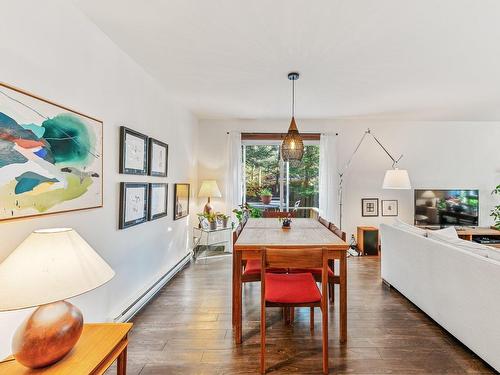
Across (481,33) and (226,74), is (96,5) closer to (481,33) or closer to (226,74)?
(226,74)

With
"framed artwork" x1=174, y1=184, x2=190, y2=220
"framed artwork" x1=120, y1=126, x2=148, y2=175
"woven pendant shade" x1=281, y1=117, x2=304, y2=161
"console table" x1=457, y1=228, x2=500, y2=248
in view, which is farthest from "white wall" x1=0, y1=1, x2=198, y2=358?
"console table" x1=457, y1=228, x2=500, y2=248

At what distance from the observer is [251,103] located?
13.3 ft

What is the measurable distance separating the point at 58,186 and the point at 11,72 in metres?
0.65

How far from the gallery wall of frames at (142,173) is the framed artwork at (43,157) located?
400 millimetres

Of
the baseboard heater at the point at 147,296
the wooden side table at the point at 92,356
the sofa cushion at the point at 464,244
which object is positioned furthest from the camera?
the baseboard heater at the point at 147,296

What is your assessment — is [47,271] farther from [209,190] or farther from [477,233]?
[477,233]

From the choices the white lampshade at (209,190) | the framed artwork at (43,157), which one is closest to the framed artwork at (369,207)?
the white lampshade at (209,190)

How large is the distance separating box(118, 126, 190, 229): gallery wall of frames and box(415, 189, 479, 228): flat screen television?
14.2 feet

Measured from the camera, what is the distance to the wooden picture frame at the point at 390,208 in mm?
5090

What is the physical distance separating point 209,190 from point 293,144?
2.16m

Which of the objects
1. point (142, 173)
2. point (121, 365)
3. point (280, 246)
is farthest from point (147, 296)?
point (280, 246)

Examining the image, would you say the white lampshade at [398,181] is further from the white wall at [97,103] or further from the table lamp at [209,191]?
the white wall at [97,103]

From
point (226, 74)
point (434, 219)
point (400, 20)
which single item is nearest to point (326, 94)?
point (226, 74)

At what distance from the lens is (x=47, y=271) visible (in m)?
1.08
